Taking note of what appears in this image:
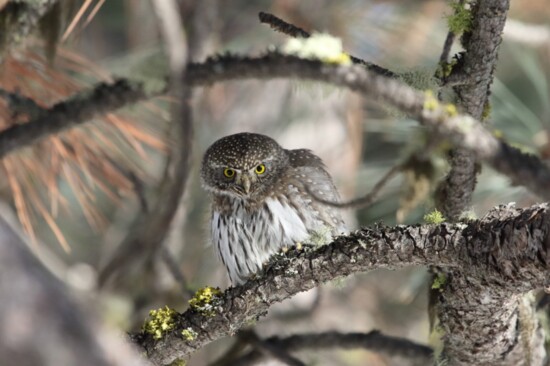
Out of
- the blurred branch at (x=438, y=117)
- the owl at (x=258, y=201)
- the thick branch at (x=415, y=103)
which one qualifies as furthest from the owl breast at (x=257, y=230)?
the blurred branch at (x=438, y=117)

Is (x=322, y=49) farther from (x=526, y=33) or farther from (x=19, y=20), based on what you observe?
(x=526, y=33)

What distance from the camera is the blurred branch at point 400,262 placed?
6.36ft

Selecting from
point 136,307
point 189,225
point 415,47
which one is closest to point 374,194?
point 136,307

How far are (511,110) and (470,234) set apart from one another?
2278 mm

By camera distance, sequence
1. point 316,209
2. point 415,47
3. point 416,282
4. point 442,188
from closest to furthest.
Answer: point 442,188
point 316,209
point 416,282
point 415,47

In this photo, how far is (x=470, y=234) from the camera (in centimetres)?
205

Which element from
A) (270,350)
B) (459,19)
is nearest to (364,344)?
(270,350)

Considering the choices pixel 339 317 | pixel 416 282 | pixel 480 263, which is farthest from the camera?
pixel 339 317

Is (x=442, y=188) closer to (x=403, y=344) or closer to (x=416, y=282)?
(x=403, y=344)

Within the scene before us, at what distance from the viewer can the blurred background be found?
11.0 feet

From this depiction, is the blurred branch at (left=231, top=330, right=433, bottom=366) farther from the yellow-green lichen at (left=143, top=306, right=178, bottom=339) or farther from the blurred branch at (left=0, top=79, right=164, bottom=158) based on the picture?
the blurred branch at (left=0, top=79, right=164, bottom=158)

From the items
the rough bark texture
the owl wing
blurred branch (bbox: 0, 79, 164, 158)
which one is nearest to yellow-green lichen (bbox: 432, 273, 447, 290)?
the rough bark texture

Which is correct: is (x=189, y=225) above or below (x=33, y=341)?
above

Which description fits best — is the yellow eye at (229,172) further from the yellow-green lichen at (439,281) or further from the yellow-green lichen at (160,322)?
the yellow-green lichen at (439,281)
